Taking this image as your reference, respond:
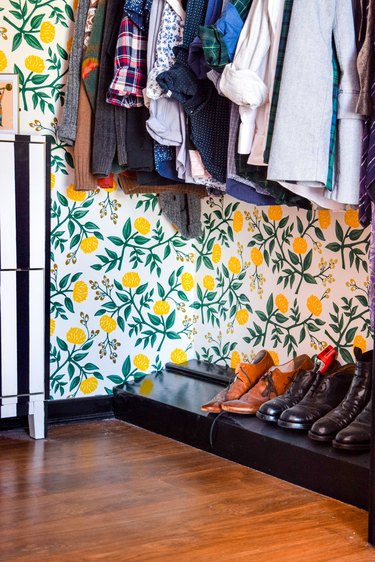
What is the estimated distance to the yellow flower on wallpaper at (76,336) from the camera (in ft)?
11.6

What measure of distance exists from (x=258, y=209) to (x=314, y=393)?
3.20 ft

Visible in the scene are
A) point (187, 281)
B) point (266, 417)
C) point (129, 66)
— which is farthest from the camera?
point (187, 281)

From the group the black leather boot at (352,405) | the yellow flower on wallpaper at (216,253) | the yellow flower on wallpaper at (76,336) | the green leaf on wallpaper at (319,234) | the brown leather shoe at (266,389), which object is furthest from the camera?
the yellow flower on wallpaper at (216,253)

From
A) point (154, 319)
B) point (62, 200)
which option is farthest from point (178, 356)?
point (62, 200)

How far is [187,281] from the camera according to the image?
12.6 ft

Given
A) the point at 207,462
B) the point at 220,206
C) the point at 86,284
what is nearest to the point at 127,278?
the point at 86,284

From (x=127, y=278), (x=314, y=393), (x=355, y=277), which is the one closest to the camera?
(x=314, y=393)

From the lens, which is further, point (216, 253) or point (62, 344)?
point (216, 253)

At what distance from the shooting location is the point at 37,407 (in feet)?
10.5

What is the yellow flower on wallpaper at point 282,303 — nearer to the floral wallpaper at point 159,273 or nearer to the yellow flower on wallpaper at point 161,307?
the floral wallpaper at point 159,273

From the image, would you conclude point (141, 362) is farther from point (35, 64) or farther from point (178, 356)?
point (35, 64)

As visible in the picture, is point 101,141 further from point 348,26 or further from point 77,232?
point 348,26

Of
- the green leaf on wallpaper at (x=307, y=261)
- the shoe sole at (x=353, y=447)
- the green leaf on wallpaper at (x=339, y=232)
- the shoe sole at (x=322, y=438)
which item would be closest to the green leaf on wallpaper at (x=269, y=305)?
the green leaf on wallpaper at (x=307, y=261)

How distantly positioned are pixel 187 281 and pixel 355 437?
151 cm
